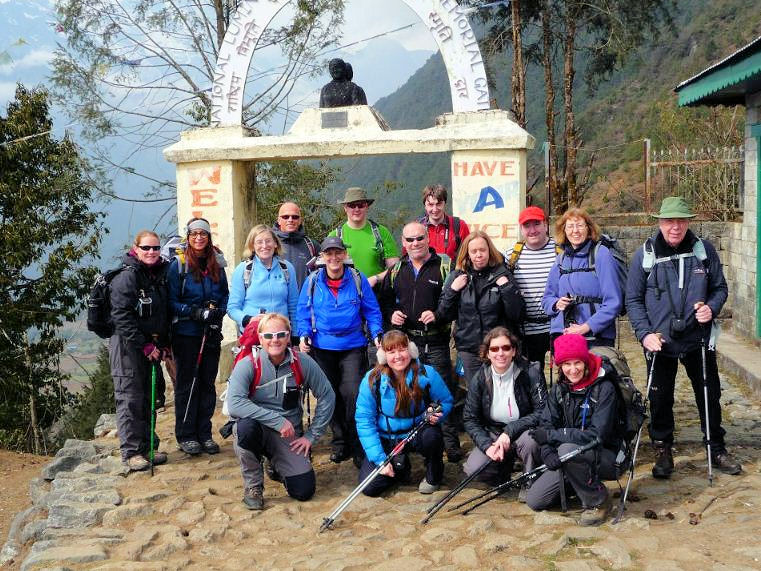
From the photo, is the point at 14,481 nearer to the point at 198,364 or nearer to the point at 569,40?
the point at 198,364

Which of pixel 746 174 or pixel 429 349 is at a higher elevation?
pixel 746 174

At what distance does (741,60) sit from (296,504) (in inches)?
255

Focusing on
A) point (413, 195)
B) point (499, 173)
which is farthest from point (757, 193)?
point (413, 195)

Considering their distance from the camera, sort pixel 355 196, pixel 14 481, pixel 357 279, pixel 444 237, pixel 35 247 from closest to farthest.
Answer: pixel 357 279, pixel 355 196, pixel 444 237, pixel 14 481, pixel 35 247

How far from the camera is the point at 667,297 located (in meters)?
5.07

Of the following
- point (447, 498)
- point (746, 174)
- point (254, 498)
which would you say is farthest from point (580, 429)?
point (746, 174)

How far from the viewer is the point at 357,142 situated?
7.76 meters

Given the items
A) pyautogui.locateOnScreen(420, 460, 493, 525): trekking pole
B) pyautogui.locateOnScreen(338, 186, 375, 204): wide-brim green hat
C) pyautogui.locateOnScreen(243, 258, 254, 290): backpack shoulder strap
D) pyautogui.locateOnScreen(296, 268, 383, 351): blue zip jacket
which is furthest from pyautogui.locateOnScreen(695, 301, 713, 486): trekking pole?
pyautogui.locateOnScreen(243, 258, 254, 290): backpack shoulder strap

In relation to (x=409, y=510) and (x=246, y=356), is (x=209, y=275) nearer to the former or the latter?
(x=246, y=356)

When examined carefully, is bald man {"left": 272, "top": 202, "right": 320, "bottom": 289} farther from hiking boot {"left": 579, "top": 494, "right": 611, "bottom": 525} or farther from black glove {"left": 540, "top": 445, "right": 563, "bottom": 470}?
hiking boot {"left": 579, "top": 494, "right": 611, "bottom": 525}

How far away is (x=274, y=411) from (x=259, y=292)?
3.47ft

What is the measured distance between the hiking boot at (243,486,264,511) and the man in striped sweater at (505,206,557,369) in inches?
85.2

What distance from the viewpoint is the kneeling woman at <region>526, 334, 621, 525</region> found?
14.9 ft

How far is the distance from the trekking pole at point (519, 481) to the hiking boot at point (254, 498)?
1222mm
